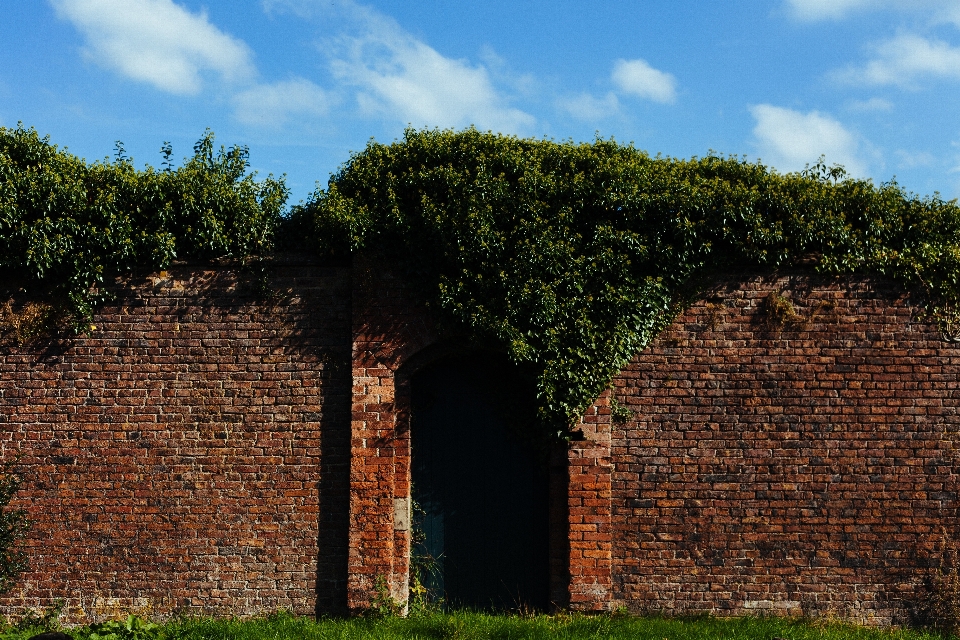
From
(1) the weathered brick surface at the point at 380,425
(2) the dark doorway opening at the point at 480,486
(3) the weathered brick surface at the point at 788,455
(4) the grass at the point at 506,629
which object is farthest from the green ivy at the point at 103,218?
(3) the weathered brick surface at the point at 788,455

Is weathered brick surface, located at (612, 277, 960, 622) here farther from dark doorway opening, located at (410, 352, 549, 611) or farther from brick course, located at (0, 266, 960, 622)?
dark doorway opening, located at (410, 352, 549, 611)

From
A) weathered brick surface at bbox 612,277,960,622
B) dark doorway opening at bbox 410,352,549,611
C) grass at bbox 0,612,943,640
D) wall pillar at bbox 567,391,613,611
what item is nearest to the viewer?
grass at bbox 0,612,943,640

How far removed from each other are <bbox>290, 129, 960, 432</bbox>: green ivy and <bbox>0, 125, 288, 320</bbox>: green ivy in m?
0.71

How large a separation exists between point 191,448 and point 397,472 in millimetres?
2157

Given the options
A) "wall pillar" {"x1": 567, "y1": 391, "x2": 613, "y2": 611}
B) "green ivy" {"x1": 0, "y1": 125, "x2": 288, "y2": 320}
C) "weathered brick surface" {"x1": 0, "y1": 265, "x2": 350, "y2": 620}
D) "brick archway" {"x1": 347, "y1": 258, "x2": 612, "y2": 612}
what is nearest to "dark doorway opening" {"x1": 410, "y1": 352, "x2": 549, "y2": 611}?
"brick archway" {"x1": 347, "y1": 258, "x2": 612, "y2": 612}

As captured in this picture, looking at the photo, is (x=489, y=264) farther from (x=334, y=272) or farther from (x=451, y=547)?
(x=451, y=547)

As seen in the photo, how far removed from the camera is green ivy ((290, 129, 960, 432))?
7.99 meters

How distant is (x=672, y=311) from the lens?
830 centimetres

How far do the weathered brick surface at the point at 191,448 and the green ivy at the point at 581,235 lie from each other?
3.51 feet

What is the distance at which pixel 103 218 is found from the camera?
322 inches

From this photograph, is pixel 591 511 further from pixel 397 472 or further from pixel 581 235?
pixel 581 235

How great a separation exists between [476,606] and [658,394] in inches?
115

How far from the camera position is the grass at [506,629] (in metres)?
7.31

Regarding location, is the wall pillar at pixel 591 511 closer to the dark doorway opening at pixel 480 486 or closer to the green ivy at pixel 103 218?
the dark doorway opening at pixel 480 486
